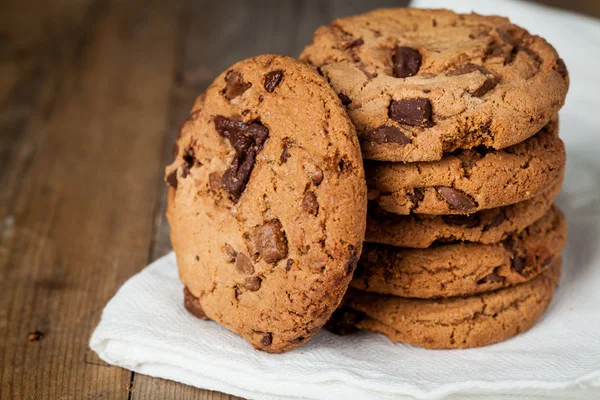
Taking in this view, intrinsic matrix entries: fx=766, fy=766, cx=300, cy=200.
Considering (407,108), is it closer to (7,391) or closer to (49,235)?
(7,391)

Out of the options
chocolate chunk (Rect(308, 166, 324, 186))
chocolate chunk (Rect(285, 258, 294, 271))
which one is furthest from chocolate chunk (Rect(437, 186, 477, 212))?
chocolate chunk (Rect(285, 258, 294, 271))

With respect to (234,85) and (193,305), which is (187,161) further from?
(193,305)

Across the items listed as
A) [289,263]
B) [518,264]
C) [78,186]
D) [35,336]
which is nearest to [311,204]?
[289,263]

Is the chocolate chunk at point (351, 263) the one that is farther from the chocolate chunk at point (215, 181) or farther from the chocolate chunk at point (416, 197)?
the chocolate chunk at point (215, 181)

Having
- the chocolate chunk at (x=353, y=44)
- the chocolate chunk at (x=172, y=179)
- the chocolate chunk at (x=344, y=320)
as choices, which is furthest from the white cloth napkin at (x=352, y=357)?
the chocolate chunk at (x=353, y=44)

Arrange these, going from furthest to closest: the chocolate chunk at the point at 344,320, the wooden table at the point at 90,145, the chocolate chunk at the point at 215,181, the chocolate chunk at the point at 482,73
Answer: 1. the wooden table at the point at 90,145
2. the chocolate chunk at the point at 344,320
3. the chocolate chunk at the point at 215,181
4. the chocolate chunk at the point at 482,73

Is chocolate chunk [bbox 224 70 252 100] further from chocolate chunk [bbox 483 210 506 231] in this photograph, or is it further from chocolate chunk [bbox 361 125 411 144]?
chocolate chunk [bbox 483 210 506 231]
